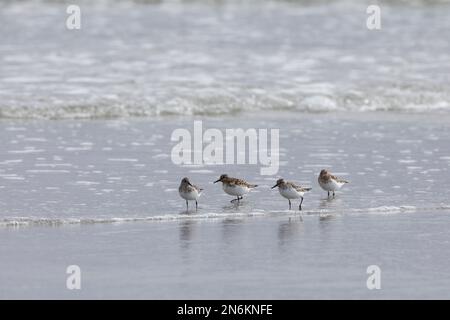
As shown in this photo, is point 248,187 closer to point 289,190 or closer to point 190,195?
point 289,190

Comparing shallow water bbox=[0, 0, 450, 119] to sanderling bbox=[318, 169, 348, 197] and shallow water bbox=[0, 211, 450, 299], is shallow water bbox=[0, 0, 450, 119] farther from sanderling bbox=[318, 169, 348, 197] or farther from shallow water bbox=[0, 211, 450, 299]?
shallow water bbox=[0, 211, 450, 299]

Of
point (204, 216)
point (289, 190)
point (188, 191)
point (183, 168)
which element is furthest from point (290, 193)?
point (183, 168)

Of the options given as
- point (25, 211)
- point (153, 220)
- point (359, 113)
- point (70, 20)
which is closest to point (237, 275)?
point (153, 220)

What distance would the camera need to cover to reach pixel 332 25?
3453 centimetres

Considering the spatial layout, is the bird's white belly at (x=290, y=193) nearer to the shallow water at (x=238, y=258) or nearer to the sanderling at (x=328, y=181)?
the shallow water at (x=238, y=258)

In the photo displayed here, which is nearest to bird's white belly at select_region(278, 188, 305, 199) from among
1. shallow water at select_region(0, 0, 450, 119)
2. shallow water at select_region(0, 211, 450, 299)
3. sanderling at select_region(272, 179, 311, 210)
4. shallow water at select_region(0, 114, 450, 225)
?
sanderling at select_region(272, 179, 311, 210)

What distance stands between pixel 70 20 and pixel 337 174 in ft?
62.4

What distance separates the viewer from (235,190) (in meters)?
14.2

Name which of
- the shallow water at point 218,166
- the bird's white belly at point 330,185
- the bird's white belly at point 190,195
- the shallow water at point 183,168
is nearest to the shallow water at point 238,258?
the shallow water at point 218,166

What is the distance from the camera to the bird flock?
13.7 meters

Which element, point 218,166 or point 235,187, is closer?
point 235,187

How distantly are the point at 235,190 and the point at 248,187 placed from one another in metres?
0.26
